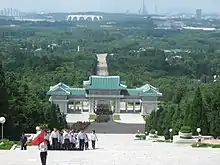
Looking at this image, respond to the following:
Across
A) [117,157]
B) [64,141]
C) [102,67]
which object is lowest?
[102,67]

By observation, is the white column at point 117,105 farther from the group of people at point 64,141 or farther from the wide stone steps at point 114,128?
the group of people at point 64,141

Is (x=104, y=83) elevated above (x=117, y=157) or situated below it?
below

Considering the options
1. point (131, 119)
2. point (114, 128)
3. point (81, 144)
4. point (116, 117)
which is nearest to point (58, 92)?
point (116, 117)

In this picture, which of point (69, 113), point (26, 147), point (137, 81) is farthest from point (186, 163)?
point (137, 81)

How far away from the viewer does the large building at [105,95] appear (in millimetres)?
59938

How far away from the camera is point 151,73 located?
281 ft

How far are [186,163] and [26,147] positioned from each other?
16.6 ft

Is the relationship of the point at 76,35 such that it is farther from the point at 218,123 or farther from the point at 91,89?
the point at 218,123

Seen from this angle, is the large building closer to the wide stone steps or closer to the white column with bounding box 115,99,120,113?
the white column with bounding box 115,99,120,113

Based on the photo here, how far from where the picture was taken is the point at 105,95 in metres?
62.6

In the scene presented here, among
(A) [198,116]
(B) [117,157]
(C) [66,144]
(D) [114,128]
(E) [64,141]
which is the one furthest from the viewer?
(D) [114,128]

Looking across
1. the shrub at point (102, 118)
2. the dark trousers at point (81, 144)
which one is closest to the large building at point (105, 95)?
the shrub at point (102, 118)

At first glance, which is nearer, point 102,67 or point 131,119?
point 131,119

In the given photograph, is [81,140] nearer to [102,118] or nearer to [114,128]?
[114,128]
